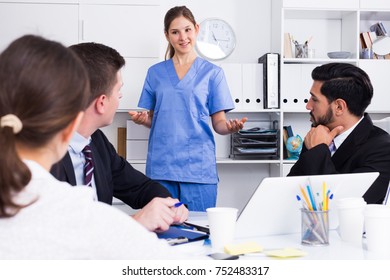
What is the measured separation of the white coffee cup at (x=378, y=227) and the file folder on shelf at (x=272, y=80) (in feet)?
7.39

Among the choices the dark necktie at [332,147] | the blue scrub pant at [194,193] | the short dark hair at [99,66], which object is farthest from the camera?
the blue scrub pant at [194,193]

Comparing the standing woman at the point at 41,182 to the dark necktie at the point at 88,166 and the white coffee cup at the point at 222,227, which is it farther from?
the dark necktie at the point at 88,166

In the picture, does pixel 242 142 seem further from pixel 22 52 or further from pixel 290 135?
pixel 22 52

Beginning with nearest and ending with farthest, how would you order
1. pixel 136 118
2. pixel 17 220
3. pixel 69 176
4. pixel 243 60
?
1. pixel 17 220
2. pixel 69 176
3. pixel 136 118
4. pixel 243 60

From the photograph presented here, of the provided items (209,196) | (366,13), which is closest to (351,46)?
(366,13)

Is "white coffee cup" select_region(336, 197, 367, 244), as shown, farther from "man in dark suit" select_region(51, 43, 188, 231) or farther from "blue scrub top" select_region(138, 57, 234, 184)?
"blue scrub top" select_region(138, 57, 234, 184)

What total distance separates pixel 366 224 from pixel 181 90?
1.73m

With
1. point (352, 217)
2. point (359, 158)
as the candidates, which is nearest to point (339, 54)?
point (359, 158)

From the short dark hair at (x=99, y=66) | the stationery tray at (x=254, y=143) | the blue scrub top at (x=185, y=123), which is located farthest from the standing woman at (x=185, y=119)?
the short dark hair at (x=99, y=66)

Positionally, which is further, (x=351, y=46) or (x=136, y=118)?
(x=351, y=46)

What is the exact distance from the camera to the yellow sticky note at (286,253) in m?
1.13

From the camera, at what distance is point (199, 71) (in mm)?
2859

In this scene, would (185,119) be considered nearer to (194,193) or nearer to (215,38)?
(194,193)

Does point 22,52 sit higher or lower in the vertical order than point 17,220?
higher
